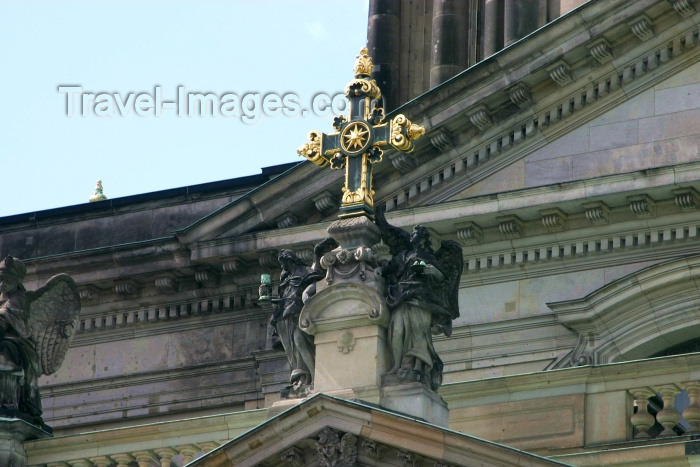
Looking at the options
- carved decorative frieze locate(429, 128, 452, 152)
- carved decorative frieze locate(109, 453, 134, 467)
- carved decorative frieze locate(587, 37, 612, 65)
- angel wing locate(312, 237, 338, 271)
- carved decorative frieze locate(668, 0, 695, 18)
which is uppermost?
carved decorative frieze locate(668, 0, 695, 18)

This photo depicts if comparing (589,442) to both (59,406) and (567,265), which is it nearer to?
(567,265)

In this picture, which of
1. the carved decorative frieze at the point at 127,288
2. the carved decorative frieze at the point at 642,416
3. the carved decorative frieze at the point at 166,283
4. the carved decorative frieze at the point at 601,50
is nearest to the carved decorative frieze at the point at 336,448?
the carved decorative frieze at the point at 642,416

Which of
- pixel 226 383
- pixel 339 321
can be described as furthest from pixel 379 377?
pixel 226 383

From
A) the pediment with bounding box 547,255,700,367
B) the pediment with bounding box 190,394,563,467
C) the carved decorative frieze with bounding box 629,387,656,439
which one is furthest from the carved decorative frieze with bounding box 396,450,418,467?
the pediment with bounding box 547,255,700,367

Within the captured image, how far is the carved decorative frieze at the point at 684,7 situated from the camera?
33562mm

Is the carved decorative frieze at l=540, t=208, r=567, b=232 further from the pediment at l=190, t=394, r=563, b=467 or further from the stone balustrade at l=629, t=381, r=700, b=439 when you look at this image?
the pediment at l=190, t=394, r=563, b=467

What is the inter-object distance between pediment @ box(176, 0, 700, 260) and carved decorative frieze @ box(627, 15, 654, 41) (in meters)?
0.05

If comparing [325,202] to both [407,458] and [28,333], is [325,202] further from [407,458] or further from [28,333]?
[407,458]

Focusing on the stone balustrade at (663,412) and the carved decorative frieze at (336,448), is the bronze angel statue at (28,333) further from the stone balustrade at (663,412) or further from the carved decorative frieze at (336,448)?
the stone balustrade at (663,412)

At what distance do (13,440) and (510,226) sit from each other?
8.60 metres

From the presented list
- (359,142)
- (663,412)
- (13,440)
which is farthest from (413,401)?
(13,440)

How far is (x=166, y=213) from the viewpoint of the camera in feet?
126

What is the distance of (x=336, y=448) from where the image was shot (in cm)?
2414

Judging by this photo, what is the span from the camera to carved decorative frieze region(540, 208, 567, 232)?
108 ft
